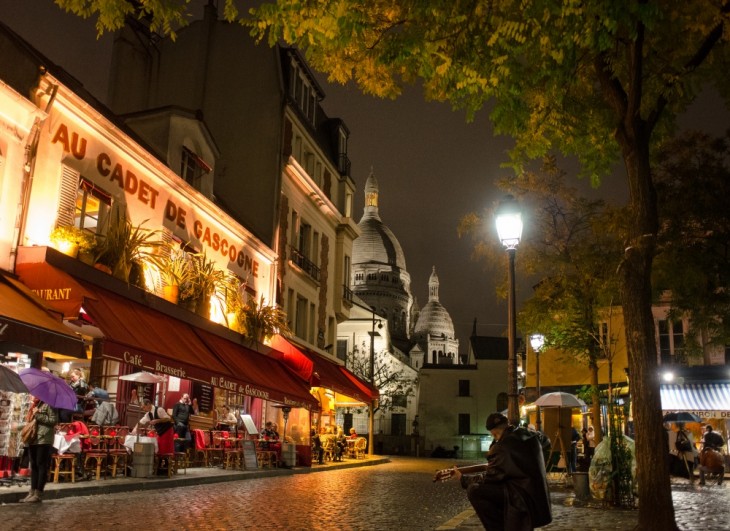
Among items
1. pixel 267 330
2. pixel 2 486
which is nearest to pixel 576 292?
pixel 267 330

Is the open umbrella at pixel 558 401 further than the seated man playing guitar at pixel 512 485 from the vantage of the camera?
Yes

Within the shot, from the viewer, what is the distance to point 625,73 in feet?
34.3

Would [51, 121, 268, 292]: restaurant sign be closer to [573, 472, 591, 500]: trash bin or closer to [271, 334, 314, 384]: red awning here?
[271, 334, 314, 384]: red awning

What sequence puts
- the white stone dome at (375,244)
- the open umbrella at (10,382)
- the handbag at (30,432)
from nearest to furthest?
the open umbrella at (10,382) < the handbag at (30,432) < the white stone dome at (375,244)

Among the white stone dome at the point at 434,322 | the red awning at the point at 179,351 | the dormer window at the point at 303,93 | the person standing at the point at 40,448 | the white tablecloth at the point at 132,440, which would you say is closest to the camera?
the person standing at the point at 40,448

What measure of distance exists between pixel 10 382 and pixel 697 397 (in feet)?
82.8

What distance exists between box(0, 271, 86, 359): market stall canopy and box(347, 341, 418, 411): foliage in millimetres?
51839

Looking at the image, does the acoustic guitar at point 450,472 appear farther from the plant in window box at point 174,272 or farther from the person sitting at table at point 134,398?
the person sitting at table at point 134,398

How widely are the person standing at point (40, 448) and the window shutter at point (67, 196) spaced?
15.3ft

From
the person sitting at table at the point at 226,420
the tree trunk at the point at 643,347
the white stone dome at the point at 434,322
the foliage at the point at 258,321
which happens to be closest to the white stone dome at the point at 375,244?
the white stone dome at the point at 434,322

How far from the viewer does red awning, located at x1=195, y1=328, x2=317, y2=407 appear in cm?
1855

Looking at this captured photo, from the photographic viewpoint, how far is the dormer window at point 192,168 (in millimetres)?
21438

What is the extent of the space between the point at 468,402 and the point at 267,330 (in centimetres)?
5064

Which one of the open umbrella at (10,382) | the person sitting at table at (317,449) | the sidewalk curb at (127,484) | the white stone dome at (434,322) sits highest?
the white stone dome at (434,322)
